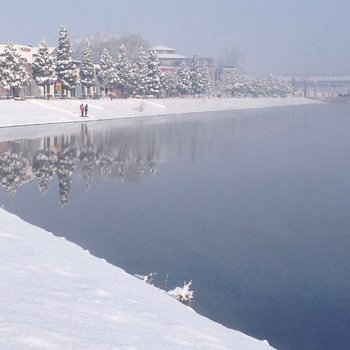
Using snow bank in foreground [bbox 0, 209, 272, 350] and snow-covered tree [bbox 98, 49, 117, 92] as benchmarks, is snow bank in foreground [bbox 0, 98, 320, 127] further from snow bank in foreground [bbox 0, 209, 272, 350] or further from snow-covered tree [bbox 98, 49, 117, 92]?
Answer: snow bank in foreground [bbox 0, 209, 272, 350]

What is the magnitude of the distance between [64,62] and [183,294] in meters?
50.6

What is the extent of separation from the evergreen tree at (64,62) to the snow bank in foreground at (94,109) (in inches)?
117

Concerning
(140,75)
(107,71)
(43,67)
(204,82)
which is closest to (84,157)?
(43,67)

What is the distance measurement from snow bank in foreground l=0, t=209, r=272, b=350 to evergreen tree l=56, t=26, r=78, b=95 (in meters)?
49.1

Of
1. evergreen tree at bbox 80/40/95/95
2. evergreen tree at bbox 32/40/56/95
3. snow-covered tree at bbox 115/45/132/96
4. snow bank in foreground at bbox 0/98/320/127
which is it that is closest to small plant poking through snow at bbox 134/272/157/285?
snow bank in foreground at bbox 0/98/320/127

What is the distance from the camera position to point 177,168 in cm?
2023

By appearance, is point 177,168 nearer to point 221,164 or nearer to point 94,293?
point 221,164

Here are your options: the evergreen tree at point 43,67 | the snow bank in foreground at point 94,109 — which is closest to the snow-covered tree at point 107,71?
the snow bank in foreground at point 94,109

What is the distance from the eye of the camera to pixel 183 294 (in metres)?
7.20

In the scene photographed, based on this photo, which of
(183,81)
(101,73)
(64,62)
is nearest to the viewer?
(64,62)

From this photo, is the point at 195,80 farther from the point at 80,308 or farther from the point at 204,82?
the point at 80,308

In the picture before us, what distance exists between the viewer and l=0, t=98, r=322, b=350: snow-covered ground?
435 cm

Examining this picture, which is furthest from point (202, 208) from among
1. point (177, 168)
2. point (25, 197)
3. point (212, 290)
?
point (177, 168)

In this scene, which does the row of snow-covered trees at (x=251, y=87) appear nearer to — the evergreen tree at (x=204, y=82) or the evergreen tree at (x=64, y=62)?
the evergreen tree at (x=204, y=82)
